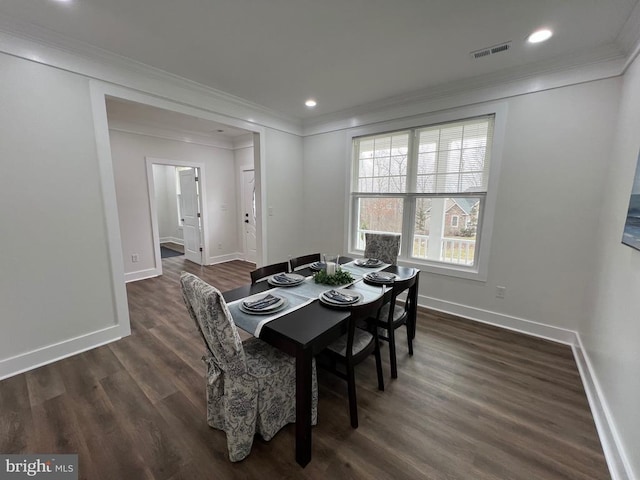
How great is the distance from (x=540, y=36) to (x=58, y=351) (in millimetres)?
4816

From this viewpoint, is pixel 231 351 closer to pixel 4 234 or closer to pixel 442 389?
pixel 442 389

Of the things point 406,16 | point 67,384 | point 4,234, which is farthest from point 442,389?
point 4,234

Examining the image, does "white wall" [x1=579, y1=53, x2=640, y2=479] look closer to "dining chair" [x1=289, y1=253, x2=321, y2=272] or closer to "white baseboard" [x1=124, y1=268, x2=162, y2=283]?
"dining chair" [x1=289, y1=253, x2=321, y2=272]

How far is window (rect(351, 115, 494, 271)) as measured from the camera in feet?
9.78

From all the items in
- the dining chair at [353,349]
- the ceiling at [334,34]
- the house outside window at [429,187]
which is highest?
the ceiling at [334,34]

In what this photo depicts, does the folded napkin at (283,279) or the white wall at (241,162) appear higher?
the white wall at (241,162)

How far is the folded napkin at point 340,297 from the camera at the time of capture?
5.78 ft

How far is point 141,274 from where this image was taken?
454cm

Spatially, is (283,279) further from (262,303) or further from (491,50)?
(491,50)

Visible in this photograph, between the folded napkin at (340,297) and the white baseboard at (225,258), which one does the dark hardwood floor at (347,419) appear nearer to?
the folded napkin at (340,297)

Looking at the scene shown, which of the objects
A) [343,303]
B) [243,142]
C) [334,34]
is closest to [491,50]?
[334,34]

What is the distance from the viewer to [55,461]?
1426 millimetres

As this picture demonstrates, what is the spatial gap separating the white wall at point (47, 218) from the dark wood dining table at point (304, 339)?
2123mm

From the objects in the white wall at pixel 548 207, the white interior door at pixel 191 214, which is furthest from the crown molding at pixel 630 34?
the white interior door at pixel 191 214
